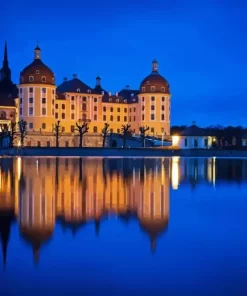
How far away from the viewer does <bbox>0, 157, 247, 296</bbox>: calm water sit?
6.38 metres

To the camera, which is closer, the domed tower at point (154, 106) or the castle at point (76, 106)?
the castle at point (76, 106)

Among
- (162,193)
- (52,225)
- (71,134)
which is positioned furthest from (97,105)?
(52,225)

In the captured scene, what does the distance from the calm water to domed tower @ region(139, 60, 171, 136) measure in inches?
3227

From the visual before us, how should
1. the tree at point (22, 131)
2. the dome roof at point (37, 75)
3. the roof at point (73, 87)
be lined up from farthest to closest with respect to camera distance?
the roof at point (73, 87) < the dome roof at point (37, 75) < the tree at point (22, 131)

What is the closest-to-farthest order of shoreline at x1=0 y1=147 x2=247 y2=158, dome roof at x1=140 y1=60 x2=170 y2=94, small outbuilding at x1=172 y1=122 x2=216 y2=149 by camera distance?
shoreline at x1=0 y1=147 x2=247 y2=158, small outbuilding at x1=172 y1=122 x2=216 y2=149, dome roof at x1=140 y1=60 x2=170 y2=94

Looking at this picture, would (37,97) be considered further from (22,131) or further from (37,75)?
(22,131)

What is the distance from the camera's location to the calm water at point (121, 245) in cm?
638

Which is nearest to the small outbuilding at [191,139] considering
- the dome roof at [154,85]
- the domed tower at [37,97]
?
the dome roof at [154,85]

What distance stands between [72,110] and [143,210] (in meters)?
83.3

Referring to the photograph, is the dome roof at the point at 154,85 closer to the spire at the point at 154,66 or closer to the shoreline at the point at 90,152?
the spire at the point at 154,66

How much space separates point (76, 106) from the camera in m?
94.9

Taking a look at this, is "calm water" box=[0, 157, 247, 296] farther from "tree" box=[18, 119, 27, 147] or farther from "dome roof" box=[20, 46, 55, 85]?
"dome roof" box=[20, 46, 55, 85]

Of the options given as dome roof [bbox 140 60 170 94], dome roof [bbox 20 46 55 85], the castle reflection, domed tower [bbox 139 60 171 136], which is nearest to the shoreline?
dome roof [bbox 20 46 55 85]

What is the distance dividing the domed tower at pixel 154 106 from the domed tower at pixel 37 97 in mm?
18300
